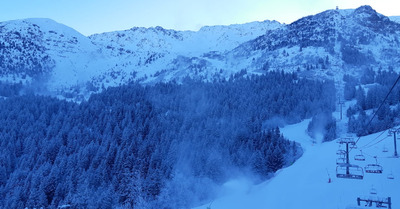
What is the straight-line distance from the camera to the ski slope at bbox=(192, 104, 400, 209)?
40.2 meters

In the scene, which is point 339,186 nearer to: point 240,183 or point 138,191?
point 240,183

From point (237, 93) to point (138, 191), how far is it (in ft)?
224

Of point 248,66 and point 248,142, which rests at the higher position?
point 248,66

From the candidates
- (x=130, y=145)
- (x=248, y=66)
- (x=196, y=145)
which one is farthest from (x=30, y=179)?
(x=248, y=66)

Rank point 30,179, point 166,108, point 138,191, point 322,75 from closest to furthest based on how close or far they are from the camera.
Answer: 1. point 138,191
2. point 30,179
3. point 166,108
4. point 322,75

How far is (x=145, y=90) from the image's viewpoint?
13475cm

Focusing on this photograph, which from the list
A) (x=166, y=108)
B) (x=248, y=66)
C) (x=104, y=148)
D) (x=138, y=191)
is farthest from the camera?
(x=248, y=66)

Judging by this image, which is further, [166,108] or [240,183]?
Answer: [166,108]

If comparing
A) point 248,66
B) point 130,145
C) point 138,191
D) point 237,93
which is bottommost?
point 138,191

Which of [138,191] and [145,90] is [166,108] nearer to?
[145,90]

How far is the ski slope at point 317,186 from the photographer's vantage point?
40.2 m

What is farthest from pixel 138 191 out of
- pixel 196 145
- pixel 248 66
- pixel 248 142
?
pixel 248 66

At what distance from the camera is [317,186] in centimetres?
4672

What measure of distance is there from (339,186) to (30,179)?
2463 inches
